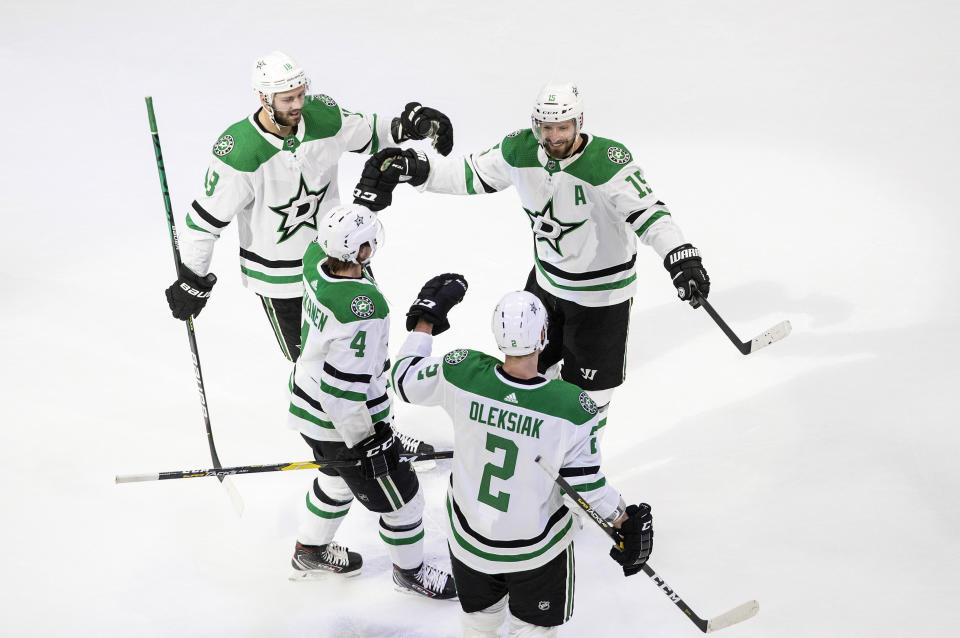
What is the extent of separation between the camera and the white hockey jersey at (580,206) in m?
3.42

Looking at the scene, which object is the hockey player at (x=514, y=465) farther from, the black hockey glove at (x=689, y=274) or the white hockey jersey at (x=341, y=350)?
the black hockey glove at (x=689, y=274)

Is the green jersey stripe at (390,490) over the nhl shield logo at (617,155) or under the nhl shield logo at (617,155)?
under

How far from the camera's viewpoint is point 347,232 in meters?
2.96

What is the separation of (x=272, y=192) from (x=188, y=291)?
51 cm

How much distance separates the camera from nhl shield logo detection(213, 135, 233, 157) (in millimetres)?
3611

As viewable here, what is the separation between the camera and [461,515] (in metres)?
2.71

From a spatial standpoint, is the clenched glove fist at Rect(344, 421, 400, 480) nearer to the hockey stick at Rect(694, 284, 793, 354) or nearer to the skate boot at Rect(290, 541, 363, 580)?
the skate boot at Rect(290, 541, 363, 580)

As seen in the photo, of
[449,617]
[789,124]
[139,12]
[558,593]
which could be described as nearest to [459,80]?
[789,124]

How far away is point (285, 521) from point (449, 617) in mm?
897

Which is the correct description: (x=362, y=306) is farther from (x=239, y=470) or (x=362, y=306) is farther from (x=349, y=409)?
(x=239, y=470)

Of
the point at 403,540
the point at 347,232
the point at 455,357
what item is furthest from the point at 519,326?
the point at 403,540

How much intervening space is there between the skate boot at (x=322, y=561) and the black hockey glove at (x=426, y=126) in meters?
1.68

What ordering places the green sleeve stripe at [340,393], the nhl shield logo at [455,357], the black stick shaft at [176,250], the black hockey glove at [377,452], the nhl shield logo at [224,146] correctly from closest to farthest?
1. the nhl shield logo at [455,357]
2. the green sleeve stripe at [340,393]
3. the black hockey glove at [377,452]
4. the black stick shaft at [176,250]
5. the nhl shield logo at [224,146]

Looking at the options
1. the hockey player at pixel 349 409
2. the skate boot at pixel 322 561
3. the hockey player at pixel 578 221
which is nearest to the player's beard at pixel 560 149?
the hockey player at pixel 578 221
